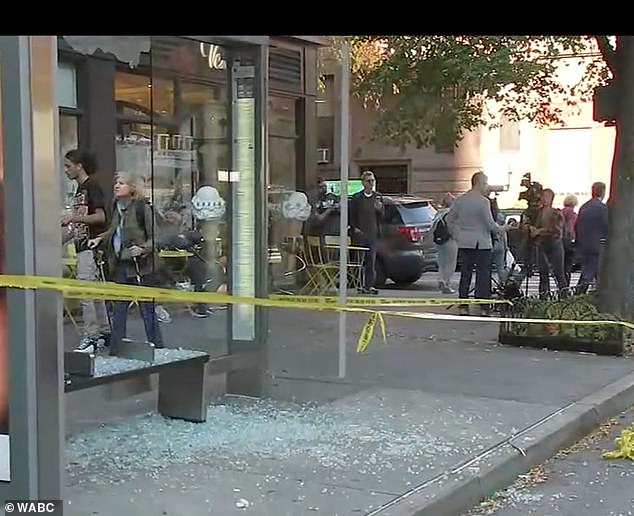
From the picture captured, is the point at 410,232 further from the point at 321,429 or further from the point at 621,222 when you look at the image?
the point at 321,429

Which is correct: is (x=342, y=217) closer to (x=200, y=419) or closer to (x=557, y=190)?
(x=200, y=419)

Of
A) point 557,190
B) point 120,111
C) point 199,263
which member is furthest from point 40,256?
point 557,190

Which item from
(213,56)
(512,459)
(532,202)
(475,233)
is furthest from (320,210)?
(512,459)

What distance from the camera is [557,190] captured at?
32.9m

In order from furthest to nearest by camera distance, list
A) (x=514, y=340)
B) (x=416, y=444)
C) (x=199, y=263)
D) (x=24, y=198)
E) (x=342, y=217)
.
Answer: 1. (x=514, y=340)
2. (x=199, y=263)
3. (x=342, y=217)
4. (x=416, y=444)
5. (x=24, y=198)

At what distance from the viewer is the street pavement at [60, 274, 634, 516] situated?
4.82 m

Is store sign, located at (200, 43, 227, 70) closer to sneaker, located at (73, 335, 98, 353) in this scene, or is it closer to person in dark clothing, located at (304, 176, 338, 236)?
sneaker, located at (73, 335, 98, 353)

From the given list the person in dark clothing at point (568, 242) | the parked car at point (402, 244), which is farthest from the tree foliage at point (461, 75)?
the person in dark clothing at point (568, 242)

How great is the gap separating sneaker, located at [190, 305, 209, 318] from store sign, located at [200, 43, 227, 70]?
1911mm

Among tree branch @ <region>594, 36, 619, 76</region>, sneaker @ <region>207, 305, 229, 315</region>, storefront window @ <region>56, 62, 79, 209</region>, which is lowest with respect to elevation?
sneaker @ <region>207, 305, 229, 315</region>

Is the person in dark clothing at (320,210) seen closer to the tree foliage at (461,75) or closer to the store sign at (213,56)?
the tree foliage at (461,75)

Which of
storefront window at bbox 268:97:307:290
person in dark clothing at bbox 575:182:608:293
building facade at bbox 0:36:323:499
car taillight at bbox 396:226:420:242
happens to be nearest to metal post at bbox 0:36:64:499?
building facade at bbox 0:36:323:499

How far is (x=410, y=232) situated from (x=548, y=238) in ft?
11.1
